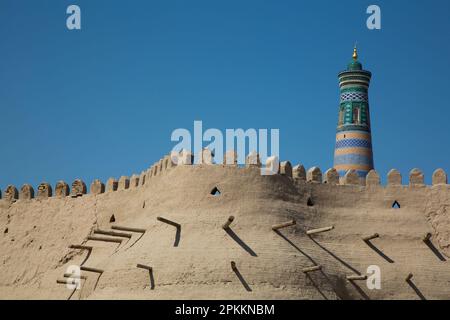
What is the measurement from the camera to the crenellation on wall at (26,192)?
130 feet

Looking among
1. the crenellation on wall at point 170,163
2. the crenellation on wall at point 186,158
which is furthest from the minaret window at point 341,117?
the crenellation on wall at point 186,158

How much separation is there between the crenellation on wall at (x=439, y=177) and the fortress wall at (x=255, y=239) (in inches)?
9.5

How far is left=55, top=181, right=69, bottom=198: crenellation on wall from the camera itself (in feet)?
127

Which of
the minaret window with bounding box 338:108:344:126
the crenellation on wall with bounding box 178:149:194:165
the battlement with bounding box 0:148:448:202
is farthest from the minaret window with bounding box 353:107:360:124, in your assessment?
the crenellation on wall with bounding box 178:149:194:165

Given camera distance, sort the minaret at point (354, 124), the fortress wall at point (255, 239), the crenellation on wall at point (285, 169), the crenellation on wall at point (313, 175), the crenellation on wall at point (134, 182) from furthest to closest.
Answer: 1. the minaret at point (354, 124)
2. the crenellation on wall at point (134, 182)
3. the crenellation on wall at point (313, 175)
4. the crenellation on wall at point (285, 169)
5. the fortress wall at point (255, 239)

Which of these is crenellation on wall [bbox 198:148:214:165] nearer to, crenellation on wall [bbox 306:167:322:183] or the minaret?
crenellation on wall [bbox 306:167:322:183]

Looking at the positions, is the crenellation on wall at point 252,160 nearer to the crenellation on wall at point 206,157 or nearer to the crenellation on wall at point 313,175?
the crenellation on wall at point 206,157

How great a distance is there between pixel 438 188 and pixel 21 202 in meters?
14.3

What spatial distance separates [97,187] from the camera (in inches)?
1481

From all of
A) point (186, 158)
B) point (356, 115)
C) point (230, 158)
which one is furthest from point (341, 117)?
point (186, 158)

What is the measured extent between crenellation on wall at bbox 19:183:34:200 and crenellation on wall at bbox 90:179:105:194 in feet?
9.56

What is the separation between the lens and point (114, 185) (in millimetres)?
37219
